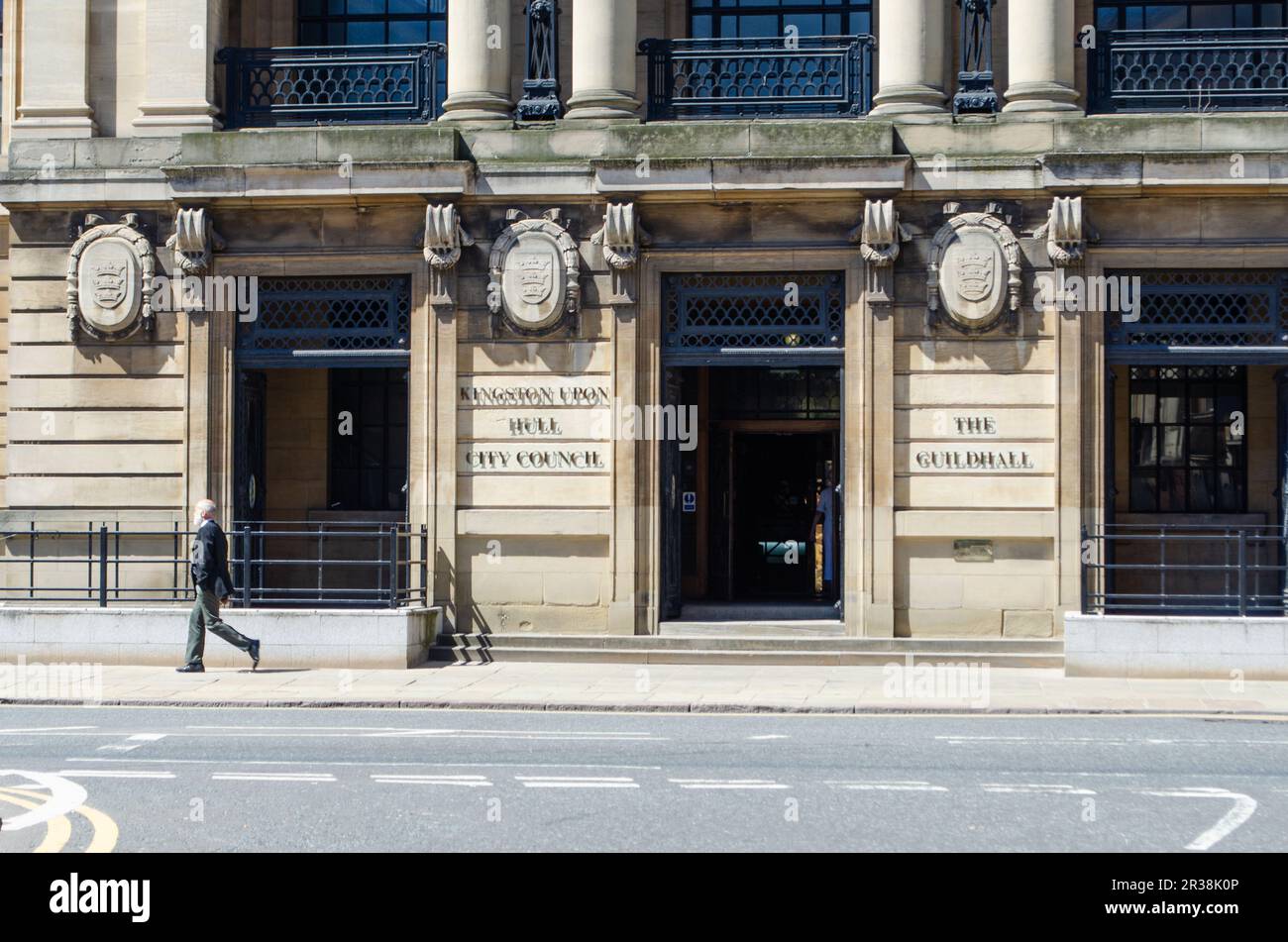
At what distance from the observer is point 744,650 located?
767 inches

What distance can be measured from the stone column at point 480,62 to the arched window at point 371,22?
2261mm

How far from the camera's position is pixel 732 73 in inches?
820

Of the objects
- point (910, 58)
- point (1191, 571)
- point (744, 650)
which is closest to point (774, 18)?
point (910, 58)

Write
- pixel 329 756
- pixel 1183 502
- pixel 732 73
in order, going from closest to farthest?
pixel 329 756 < pixel 732 73 < pixel 1183 502

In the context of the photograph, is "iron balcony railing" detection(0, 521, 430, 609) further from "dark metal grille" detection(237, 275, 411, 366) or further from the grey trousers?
"dark metal grille" detection(237, 275, 411, 366)

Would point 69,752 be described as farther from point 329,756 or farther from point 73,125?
point 73,125

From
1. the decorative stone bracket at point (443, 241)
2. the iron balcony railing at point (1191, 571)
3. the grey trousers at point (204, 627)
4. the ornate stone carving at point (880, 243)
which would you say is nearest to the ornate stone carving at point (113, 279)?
the decorative stone bracket at point (443, 241)

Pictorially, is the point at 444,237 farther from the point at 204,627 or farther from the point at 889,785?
the point at 889,785

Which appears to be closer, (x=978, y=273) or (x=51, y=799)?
(x=51, y=799)

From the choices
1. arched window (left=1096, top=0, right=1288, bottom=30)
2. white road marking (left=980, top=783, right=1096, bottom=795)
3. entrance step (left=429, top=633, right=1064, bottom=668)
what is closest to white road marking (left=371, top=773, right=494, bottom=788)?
white road marking (left=980, top=783, right=1096, bottom=795)

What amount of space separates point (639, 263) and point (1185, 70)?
7051mm

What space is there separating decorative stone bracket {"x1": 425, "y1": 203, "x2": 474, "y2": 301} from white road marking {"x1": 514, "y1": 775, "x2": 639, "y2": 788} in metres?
9.57

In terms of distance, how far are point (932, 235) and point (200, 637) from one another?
9.21 m

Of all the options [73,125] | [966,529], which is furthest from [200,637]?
[966,529]
